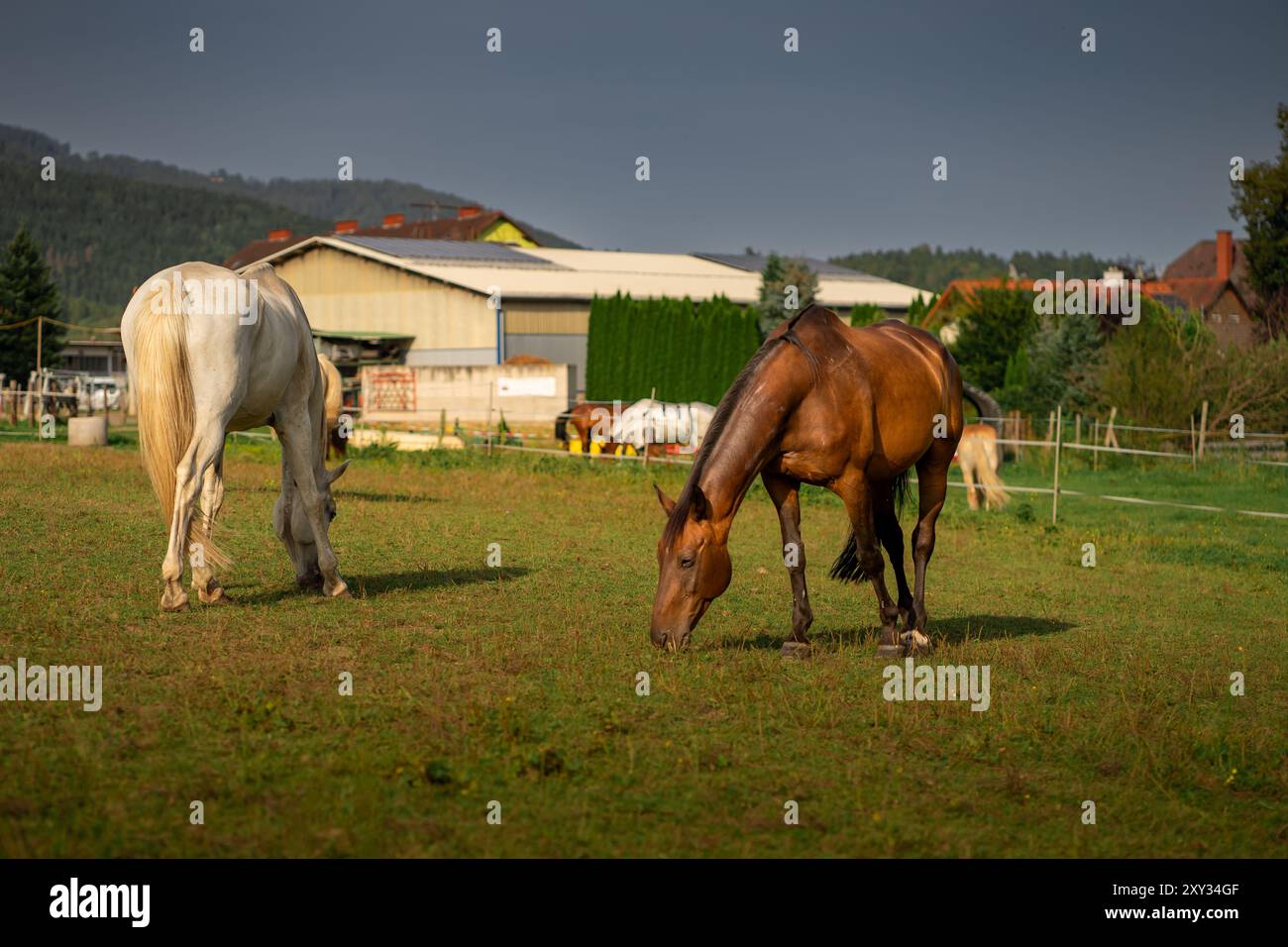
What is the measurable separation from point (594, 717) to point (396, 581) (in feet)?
14.0

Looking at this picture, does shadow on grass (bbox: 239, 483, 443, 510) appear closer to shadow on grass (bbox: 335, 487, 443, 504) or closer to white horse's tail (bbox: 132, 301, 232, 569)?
shadow on grass (bbox: 335, 487, 443, 504)

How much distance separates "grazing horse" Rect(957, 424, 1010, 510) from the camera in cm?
1872

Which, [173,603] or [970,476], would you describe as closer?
[173,603]

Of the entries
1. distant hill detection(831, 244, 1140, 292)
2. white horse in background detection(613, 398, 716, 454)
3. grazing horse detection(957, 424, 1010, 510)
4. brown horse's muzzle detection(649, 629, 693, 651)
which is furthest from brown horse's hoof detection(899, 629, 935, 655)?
distant hill detection(831, 244, 1140, 292)

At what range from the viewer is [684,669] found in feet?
23.0

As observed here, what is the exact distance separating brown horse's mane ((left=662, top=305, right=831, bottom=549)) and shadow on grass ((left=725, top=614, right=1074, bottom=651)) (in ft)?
3.91

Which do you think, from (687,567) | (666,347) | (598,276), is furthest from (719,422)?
(598,276)


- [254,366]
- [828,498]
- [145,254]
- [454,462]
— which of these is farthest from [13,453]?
[145,254]

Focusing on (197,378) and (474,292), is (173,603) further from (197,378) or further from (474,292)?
(474,292)

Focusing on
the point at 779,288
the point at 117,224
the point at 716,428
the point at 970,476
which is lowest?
the point at 970,476

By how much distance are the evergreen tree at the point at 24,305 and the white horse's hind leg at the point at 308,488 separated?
48.7 metres

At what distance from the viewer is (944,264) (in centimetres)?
16388

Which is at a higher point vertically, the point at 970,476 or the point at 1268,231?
the point at 1268,231
